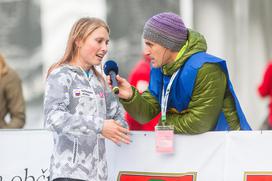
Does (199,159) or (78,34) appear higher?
(78,34)

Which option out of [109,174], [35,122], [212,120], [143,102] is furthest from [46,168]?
[35,122]

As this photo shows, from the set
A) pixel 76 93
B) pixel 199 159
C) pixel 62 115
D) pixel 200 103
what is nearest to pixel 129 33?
pixel 199 159

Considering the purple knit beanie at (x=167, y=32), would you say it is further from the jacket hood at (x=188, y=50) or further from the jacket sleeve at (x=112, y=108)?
A: the jacket sleeve at (x=112, y=108)

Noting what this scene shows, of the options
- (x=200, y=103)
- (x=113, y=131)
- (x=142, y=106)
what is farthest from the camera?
(x=142, y=106)

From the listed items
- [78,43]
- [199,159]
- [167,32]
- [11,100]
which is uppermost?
[11,100]

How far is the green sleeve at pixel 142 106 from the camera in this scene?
5957mm

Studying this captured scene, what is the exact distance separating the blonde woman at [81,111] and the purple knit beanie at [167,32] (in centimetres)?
37

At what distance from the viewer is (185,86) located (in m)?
5.79

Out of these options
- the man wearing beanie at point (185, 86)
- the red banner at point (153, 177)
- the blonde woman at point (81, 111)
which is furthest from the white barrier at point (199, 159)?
the blonde woman at point (81, 111)

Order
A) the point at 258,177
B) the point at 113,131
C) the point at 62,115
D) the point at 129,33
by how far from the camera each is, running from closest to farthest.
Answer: the point at 62,115
the point at 113,131
the point at 258,177
the point at 129,33

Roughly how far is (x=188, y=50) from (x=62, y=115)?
1.07m

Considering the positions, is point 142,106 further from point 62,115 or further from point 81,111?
point 62,115

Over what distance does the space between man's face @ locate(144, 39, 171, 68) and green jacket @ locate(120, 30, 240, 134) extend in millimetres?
50

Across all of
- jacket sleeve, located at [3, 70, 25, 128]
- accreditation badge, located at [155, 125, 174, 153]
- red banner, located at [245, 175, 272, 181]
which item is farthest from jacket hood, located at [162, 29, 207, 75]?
jacket sleeve, located at [3, 70, 25, 128]
